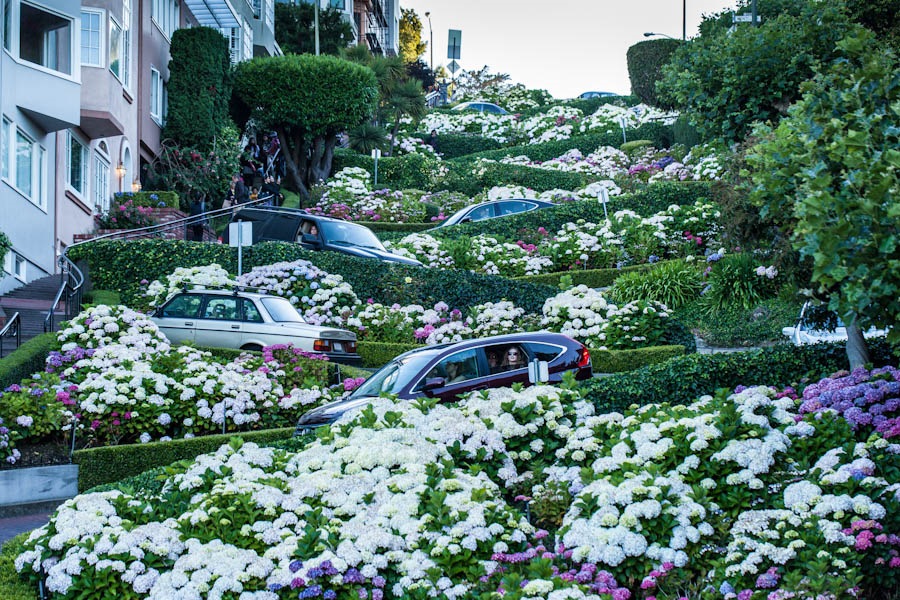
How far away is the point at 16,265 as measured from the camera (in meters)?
22.7

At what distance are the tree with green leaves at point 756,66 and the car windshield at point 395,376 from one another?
5.69 m

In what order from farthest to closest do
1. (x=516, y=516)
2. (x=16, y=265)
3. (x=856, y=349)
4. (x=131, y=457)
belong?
(x=16, y=265) < (x=131, y=457) < (x=856, y=349) < (x=516, y=516)

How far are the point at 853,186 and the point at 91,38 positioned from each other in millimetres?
21585

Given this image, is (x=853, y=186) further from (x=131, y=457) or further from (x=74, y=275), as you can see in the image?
(x=74, y=275)

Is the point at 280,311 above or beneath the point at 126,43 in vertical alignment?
beneath

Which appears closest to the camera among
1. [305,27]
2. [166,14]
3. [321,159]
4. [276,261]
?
[276,261]

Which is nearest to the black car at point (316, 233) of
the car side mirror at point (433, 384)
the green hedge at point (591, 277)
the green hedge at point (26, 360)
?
the green hedge at point (591, 277)

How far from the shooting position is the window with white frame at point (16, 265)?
22.2 m

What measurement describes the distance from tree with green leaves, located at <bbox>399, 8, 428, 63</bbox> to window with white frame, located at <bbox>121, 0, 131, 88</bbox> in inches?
3243

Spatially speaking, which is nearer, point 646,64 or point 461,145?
point 461,145

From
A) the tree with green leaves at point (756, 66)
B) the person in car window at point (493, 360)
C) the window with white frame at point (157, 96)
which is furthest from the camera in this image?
the window with white frame at point (157, 96)

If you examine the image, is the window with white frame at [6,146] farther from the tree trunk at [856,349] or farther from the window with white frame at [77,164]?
the tree trunk at [856,349]

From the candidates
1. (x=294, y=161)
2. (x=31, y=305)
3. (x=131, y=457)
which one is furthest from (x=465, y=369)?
(x=294, y=161)

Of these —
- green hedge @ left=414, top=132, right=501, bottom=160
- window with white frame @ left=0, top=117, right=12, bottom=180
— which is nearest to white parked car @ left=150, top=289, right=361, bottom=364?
window with white frame @ left=0, top=117, right=12, bottom=180
